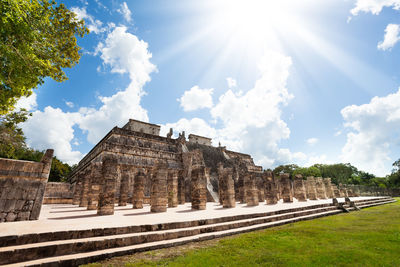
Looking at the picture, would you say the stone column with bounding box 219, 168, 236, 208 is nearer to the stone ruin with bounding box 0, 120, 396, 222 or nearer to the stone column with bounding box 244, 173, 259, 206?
the stone ruin with bounding box 0, 120, 396, 222

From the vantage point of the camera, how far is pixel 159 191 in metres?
10.8

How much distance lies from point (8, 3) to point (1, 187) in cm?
593

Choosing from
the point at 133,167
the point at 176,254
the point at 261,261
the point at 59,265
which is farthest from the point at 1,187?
the point at 133,167

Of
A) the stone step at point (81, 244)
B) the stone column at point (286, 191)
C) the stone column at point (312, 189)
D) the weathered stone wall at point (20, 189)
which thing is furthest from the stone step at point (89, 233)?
the stone column at point (312, 189)

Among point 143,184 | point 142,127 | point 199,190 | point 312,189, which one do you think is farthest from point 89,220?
point 142,127

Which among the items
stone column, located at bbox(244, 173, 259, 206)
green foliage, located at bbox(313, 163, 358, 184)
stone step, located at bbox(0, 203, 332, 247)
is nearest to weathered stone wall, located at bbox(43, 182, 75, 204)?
stone column, located at bbox(244, 173, 259, 206)

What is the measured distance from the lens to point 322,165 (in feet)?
184

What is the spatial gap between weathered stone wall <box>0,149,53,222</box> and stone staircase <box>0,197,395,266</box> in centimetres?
403

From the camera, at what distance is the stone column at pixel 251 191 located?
→ 14023mm

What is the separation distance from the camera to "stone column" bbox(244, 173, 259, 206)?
46.0ft

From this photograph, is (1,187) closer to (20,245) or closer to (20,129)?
(20,245)

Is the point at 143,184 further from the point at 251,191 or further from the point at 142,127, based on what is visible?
the point at 142,127

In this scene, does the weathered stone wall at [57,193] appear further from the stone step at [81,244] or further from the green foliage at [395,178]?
the green foliage at [395,178]

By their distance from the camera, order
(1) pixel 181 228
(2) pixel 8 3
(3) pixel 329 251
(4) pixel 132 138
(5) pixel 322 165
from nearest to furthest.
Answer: (3) pixel 329 251 → (2) pixel 8 3 → (1) pixel 181 228 → (4) pixel 132 138 → (5) pixel 322 165
